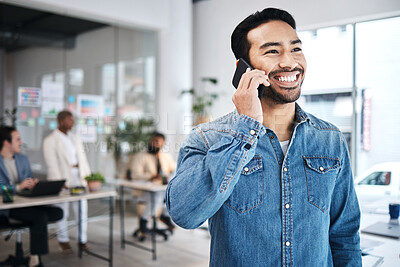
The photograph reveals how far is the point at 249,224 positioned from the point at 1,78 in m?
4.34

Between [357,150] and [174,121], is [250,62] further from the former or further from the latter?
[174,121]

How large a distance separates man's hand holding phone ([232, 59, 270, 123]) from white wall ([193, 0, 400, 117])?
11.4 inches

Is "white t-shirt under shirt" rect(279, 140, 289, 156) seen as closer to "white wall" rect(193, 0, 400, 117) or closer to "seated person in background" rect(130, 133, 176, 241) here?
"white wall" rect(193, 0, 400, 117)

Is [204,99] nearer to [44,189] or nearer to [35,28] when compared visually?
[44,189]

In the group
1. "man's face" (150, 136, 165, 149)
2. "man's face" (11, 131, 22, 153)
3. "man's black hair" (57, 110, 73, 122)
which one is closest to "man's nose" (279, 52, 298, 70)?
"man's face" (11, 131, 22, 153)

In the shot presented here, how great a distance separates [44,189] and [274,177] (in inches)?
111

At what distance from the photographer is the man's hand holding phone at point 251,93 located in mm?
1022

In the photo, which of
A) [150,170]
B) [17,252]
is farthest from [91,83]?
[17,252]

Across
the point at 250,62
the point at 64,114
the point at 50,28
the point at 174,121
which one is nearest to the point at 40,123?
the point at 64,114

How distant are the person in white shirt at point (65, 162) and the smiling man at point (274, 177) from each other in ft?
11.5

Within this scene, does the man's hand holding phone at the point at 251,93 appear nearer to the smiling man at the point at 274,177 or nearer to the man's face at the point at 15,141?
the smiling man at the point at 274,177

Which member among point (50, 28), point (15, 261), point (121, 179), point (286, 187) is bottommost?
point (15, 261)

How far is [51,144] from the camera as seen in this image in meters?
4.41

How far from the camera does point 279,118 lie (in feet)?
3.98
